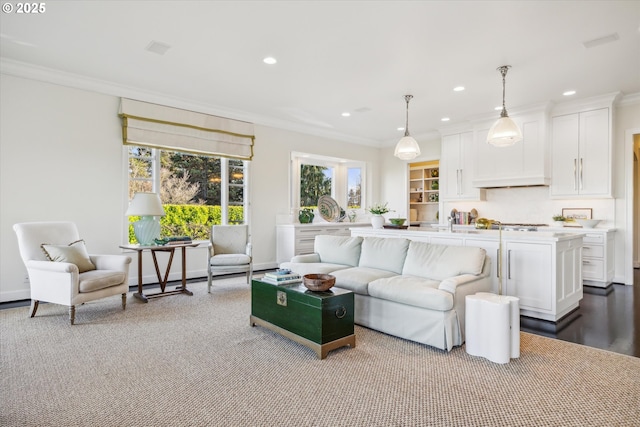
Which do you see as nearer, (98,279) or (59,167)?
(98,279)

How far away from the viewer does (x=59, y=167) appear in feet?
14.3

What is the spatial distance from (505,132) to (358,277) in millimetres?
2282

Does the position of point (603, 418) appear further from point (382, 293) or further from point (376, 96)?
point (376, 96)

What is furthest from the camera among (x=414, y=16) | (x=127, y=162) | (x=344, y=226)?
(x=344, y=226)

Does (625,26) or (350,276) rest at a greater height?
(625,26)

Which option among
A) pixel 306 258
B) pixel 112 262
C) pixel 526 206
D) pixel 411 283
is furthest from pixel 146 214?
pixel 526 206

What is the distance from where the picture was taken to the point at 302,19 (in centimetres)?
307

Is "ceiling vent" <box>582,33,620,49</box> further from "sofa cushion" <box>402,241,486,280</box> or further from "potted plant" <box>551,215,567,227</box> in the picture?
"potted plant" <box>551,215,567,227</box>

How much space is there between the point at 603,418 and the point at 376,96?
4.37m

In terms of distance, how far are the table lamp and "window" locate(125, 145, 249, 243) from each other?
66cm

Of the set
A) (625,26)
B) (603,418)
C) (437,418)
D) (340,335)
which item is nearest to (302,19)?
(340,335)

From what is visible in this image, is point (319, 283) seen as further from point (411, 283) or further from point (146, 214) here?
point (146, 214)

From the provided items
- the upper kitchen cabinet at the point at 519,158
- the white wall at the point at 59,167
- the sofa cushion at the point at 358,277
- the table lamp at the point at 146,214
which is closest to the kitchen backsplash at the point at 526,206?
the upper kitchen cabinet at the point at 519,158

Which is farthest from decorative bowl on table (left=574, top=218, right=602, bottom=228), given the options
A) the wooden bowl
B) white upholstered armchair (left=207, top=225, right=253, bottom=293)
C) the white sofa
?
white upholstered armchair (left=207, top=225, right=253, bottom=293)
